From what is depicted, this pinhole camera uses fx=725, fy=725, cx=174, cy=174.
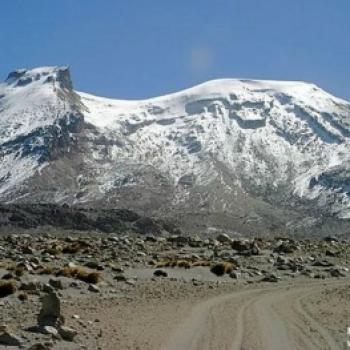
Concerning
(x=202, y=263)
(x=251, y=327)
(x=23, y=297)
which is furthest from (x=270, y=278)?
(x=23, y=297)

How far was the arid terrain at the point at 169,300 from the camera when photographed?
2112 cm

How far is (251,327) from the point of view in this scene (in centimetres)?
2428

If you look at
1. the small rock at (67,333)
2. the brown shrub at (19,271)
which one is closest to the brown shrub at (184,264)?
the brown shrub at (19,271)

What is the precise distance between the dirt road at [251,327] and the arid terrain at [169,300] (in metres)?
0.03

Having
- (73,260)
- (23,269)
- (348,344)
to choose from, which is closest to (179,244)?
(73,260)

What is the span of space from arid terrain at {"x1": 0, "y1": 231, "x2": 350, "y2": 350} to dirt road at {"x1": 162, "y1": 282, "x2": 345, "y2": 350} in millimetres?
34

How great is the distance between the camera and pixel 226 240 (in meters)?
75.7

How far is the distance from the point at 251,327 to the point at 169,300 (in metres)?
8.49

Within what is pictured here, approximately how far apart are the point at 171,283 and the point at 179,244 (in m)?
28.5

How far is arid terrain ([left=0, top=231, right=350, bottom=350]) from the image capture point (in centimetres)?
2112

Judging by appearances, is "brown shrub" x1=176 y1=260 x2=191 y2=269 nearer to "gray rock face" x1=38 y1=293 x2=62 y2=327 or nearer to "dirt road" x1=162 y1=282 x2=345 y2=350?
"dirt road" x1=162 y1=282 x2=345 y2=350

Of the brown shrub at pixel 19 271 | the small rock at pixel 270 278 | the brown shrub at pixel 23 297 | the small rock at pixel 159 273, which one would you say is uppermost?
the brown shrub at pixel 19 271

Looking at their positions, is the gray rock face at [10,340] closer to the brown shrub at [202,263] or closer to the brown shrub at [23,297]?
the brown shrub at [23,297]

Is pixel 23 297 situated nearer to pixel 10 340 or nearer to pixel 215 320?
pixel 215 320
